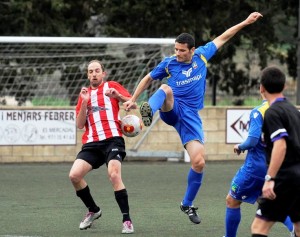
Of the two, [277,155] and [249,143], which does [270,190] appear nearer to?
[277,155]

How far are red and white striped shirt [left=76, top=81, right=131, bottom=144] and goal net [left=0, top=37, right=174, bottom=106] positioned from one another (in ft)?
30.1

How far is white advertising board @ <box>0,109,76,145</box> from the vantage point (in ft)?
57.1

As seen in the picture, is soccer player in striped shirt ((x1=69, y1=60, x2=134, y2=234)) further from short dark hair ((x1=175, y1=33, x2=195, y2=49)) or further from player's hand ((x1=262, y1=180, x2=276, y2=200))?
player's hand ((x1=262, y1=180, x2=276, y2=200))

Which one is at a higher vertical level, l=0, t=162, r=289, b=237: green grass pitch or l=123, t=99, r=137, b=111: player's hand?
l=123, t=99, r=137, b=111: player's hand

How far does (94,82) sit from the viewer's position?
10.1 meters

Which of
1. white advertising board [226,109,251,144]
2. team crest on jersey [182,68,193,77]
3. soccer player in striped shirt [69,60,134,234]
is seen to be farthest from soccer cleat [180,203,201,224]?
white advertising board [226,109,251,144]

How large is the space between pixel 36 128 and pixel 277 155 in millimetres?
11129

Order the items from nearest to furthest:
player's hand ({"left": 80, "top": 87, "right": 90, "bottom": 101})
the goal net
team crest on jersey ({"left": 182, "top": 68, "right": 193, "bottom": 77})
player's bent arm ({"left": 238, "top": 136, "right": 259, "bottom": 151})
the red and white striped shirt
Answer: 1. player's bent arm ({"left": 238, "top": 136, "right": 259, "bottom": 151})
2. player's hand ({"left": 80, "top": 87, "right": 90, "bottom": 101})
3. the red and white striped shirt
4. team crest on jersey ({"left": 182, "top": 68, "right": 193, "bottom": 77})
5. the goal net

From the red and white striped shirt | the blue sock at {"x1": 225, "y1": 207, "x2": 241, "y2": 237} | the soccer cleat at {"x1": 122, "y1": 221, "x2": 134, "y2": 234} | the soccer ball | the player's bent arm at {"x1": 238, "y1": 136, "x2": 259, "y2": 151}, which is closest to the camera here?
the player's bent arm at {"x1": 238, "y1": 136, "x2": 259, "y2": 151}

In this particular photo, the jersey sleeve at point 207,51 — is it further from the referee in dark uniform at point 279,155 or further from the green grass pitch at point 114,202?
the referee in dark uniform at point 279,155

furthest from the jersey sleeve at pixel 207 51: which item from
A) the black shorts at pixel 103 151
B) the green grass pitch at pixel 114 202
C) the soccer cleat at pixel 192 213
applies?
the green grass pitch at pixel 114 202

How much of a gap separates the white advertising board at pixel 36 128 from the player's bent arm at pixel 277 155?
11063 mm

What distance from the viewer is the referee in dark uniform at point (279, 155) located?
684 centimetres

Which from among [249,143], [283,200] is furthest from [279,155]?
[249,143]
